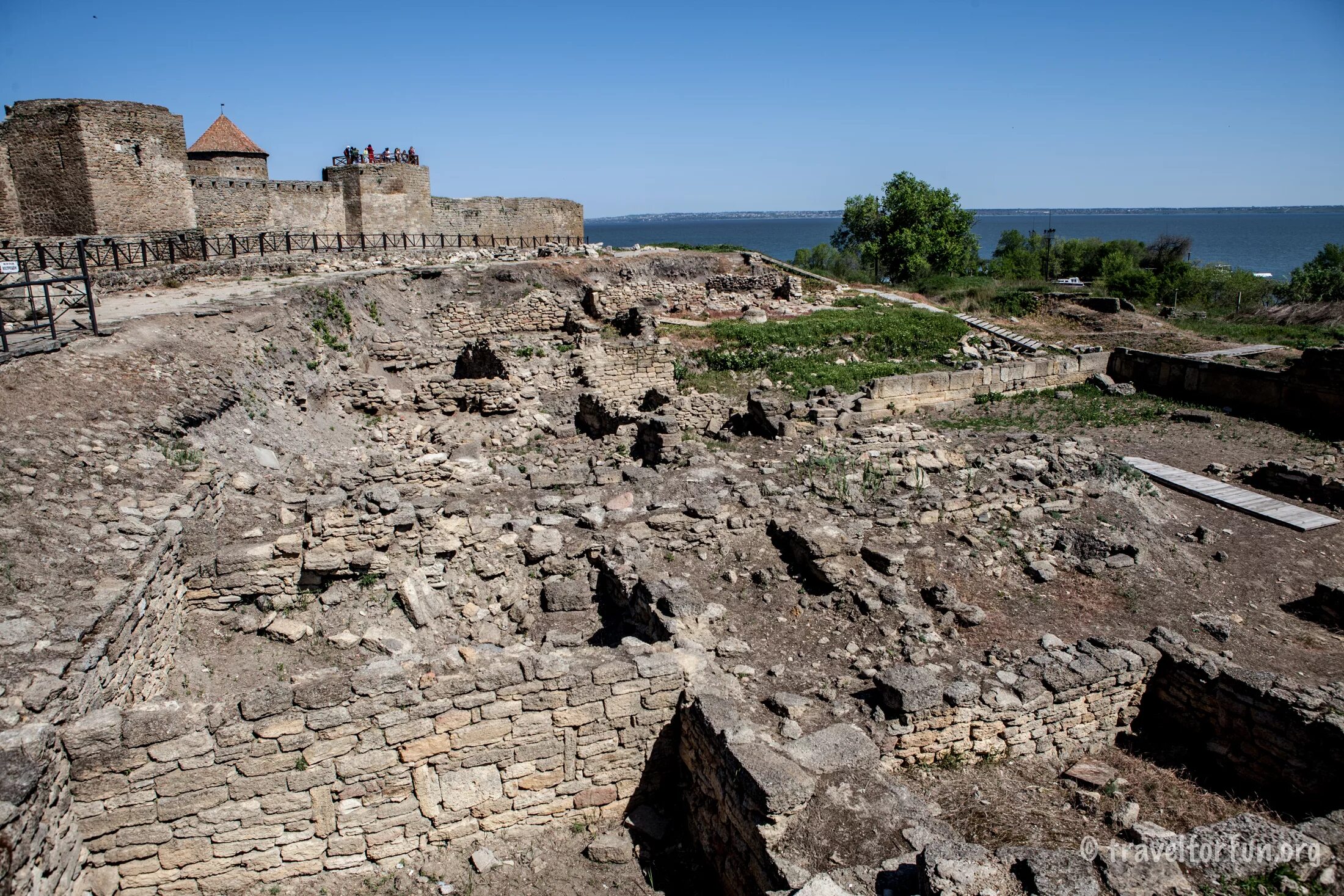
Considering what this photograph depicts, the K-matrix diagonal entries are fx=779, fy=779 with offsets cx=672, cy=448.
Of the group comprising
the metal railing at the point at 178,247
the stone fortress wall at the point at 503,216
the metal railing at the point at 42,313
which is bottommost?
the metal railing at the point at 42,313

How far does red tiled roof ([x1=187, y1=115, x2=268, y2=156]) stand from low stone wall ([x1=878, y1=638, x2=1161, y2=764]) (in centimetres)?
3836

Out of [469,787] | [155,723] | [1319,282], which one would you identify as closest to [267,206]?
[155,723]

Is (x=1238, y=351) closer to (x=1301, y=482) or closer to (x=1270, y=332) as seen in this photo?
(x=1270, y=332)

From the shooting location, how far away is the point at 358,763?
5.74 meters

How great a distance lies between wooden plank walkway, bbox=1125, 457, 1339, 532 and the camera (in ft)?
40.1

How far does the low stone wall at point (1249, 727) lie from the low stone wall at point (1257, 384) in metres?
13.7

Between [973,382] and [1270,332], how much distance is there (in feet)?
43.7

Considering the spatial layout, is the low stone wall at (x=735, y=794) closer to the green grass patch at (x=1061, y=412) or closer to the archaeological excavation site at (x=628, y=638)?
the archaeological excavation site at (x=628, y=638)

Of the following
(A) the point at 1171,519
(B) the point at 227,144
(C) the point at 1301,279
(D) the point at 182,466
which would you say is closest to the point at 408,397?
(D) the point at 182,466

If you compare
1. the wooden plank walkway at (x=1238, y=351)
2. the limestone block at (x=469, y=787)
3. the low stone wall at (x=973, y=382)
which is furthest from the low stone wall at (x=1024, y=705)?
the wooden plank walkway at (x=1238, y=351)

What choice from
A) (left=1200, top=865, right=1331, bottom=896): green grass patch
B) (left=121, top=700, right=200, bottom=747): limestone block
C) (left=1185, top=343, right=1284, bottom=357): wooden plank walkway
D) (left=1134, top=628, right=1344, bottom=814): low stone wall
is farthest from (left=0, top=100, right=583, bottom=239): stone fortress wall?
(left=1185, top=343, right=1284, bottom=357): wooden plank walkway

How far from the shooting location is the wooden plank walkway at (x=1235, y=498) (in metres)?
12.2

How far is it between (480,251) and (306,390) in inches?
622

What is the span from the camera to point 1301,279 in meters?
44.2
